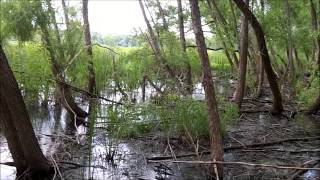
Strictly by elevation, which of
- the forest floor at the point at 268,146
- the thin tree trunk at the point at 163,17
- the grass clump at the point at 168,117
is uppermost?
the thin tree trunk at the point at 163,17

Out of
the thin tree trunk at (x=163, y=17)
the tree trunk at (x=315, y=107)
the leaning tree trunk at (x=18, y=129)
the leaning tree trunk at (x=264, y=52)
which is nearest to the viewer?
the leaning tree trunk at (x=18, y=129)

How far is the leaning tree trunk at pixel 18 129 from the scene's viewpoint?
187 inches

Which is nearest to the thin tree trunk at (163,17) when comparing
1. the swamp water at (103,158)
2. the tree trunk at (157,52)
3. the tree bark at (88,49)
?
the tree trunk at (157,52)

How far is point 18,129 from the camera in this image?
195 inches

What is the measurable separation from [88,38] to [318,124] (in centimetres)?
535

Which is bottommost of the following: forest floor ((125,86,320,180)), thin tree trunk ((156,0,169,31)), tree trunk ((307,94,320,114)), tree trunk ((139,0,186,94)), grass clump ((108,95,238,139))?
forest floor ((125,86,320,180))

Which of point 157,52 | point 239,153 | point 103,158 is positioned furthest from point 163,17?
point 103,158

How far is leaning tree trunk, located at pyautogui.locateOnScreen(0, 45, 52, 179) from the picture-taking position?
4.75m

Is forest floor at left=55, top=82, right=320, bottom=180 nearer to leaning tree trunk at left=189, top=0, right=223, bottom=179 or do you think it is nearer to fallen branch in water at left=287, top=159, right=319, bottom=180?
fallen branch in water at left=287, top=159, right=319, bottom=180

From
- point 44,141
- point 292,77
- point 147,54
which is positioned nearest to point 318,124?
point 292,77

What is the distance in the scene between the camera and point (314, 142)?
7266 mm

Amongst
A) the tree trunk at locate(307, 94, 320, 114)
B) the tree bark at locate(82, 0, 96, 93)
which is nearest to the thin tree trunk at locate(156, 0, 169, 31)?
the tree bark at locate(82, 0, 96, 93)

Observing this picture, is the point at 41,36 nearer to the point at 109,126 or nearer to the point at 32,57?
the point at 32,57

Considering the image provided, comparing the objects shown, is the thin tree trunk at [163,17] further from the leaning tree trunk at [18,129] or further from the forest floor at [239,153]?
the leaning tree trunk at [18,129]
